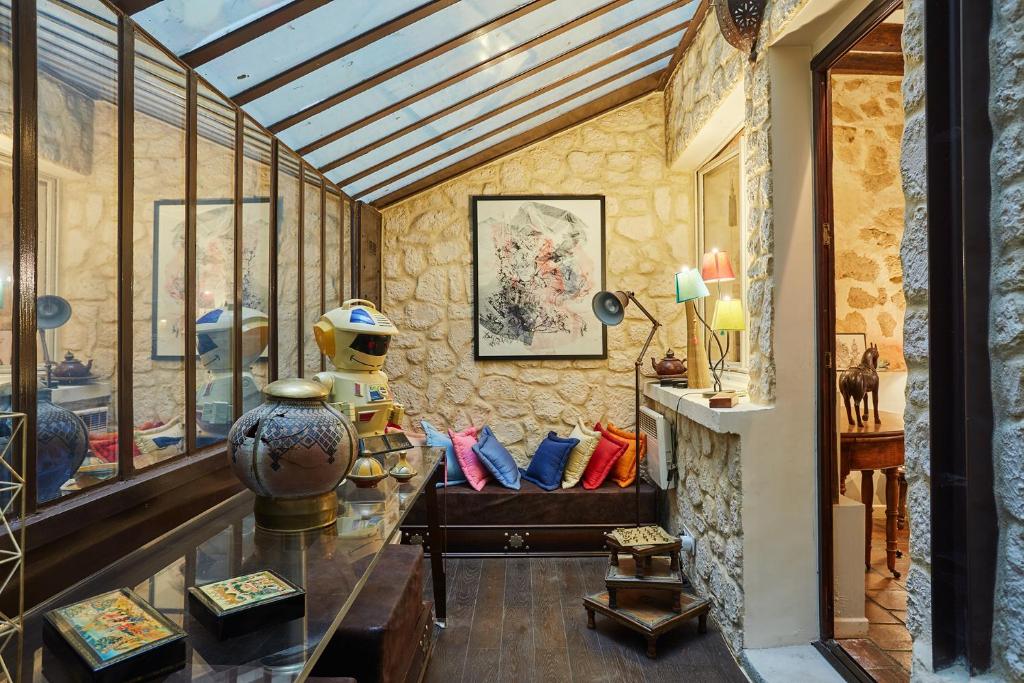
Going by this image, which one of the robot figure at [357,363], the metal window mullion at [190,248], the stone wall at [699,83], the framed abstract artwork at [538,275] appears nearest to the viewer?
the metal window mullion at [190,248]

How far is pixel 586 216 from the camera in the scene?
450 cm

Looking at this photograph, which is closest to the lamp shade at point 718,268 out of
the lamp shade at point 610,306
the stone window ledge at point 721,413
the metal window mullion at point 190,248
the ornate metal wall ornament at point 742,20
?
the lamp shade at point 610,306

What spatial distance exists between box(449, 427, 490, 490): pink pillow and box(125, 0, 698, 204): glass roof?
1659 mm

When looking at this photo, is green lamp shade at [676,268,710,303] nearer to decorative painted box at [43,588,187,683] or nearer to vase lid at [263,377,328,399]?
vase lid at [263,377,328,399]

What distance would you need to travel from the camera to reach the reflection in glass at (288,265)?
2936 mm

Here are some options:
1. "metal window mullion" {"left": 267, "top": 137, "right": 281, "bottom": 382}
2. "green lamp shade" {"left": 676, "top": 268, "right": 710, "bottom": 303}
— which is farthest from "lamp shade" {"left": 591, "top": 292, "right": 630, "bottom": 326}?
"metal window mullion" {"left": 267, "top": 137, "right": 281, "bottom": 382}

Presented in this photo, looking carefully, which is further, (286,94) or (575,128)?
(575,128)

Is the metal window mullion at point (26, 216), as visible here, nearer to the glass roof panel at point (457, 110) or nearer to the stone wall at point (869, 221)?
the glass roof panel at point (457, 110)

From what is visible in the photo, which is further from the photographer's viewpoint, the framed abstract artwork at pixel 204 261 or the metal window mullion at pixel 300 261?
the metal window mullion at pixel 300 261

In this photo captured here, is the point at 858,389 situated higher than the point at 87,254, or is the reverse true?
the point at 87,254

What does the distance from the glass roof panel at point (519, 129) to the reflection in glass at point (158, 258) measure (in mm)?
2152

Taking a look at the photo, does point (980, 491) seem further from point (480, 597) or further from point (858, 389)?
point (480, 597)

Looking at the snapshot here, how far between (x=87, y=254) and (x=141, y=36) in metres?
0.68

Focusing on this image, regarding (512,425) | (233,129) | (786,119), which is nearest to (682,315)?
(512,425)
